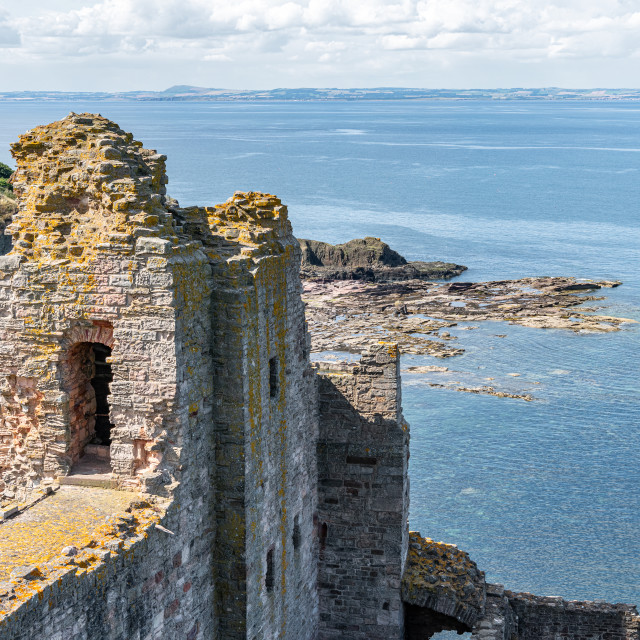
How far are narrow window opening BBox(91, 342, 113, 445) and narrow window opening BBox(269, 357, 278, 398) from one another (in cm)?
232

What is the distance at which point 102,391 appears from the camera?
1380 cm

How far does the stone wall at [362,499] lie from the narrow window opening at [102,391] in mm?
4669

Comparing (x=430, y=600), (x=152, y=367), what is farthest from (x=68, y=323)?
(x=430, y=600)

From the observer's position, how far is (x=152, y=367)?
12039 mm

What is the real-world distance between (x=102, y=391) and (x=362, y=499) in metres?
5.73

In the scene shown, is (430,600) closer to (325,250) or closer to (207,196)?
(325,250)

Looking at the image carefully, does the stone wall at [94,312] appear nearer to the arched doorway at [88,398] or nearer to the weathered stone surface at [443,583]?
the arched doorway at [88,398]

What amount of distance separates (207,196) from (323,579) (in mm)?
97633

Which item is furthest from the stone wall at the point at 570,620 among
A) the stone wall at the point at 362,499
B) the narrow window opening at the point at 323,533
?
the narrow window opening at the point at 323,533

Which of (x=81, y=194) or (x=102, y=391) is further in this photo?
(x=102, y=391)

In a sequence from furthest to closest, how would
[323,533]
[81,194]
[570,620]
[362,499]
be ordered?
[570,620] → [323,533] → [362,499] → [81,194]

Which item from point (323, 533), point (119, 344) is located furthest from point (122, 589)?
point (323, 533)

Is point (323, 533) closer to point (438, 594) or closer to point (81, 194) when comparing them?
point (438, 594)

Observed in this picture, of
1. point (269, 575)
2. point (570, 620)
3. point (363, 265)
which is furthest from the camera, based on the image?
point (363, 265)
